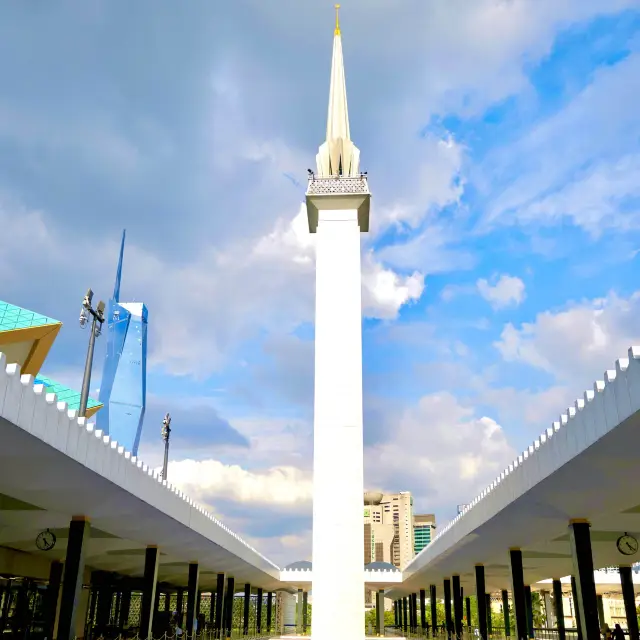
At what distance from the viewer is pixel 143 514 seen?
806 inches

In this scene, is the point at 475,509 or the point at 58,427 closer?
the point at 58,427

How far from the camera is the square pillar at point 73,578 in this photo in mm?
17672

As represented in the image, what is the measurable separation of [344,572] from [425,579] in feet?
63.8

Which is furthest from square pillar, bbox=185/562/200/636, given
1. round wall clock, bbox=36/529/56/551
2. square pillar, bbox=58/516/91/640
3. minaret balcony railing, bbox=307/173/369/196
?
minaret balcony railing, bbox=307/173/369/196

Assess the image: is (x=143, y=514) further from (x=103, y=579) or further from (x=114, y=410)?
(x=114, y=410)

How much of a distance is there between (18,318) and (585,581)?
31.0m

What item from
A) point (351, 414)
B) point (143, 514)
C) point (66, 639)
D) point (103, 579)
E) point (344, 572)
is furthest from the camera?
point (103, 579)

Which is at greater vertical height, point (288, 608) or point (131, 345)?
point (131, 345)

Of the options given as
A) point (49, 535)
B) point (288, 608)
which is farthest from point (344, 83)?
point (288, 608)

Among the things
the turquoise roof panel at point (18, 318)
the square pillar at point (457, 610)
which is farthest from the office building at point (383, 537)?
the turquoise roof panel at point (18, 318)

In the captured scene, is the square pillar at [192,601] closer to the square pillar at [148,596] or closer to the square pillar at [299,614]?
the square pillar at [148,596]

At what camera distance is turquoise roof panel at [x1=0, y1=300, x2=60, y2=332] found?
3672cm

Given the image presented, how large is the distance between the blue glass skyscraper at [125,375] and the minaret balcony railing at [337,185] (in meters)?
52.4

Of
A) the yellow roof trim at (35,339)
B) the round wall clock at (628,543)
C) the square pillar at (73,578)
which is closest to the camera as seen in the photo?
the square pillar at (73,578)
